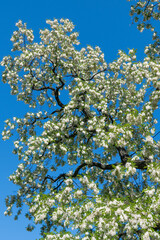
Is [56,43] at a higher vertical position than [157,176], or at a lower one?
higher

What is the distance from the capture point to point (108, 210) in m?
9.95

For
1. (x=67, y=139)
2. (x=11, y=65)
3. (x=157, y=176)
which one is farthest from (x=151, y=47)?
(x=11, y=65)

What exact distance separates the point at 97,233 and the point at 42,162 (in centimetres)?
609

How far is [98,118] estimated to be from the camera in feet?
48.8

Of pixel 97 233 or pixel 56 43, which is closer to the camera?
pixel 97 233

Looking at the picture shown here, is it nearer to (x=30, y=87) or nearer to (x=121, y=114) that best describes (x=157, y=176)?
(x=121, y=114)

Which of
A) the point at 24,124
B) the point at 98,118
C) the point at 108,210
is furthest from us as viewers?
the point at 24,124

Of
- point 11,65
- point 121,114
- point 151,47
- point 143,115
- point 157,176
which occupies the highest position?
point 11,65

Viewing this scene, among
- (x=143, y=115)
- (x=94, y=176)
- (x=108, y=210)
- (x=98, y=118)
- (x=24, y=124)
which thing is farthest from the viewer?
(x=24, y=124)

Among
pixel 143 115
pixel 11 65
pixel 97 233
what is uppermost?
pixel 11 65

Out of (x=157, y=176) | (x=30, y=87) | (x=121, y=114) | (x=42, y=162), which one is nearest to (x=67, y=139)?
(x=42, y=162)

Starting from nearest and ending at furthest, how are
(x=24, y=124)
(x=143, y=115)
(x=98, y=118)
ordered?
(x=143, y=115)
(x=98, y=118)
(x=24, y=124)

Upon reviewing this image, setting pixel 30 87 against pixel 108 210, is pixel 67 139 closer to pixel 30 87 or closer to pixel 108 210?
pixel 30 87

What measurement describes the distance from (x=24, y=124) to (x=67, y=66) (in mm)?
4306
